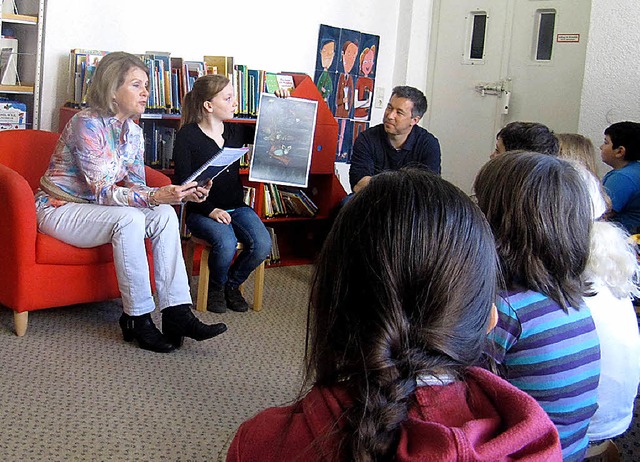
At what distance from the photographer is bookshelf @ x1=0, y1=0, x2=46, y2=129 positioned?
3.93 meters

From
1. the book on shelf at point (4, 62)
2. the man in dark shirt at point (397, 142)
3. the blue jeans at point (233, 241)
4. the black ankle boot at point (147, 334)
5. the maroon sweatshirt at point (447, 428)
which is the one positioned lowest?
the black ankle boot at point (147, 334)

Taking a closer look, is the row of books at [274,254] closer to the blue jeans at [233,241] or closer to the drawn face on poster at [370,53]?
the blue jeans at [233,241]

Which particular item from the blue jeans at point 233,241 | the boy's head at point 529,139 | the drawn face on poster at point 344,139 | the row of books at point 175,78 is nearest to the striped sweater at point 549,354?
the boy's head at point 529,139

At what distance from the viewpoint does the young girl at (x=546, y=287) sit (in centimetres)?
146

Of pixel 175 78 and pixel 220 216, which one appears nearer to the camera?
pixel 220 216

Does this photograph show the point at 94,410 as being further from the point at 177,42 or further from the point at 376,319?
the point at 177,42

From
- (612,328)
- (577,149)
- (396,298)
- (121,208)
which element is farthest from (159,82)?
(396,298)

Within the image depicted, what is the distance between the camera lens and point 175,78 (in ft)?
13.7

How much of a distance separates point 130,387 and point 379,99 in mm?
3571

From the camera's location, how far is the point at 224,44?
4.78 metres

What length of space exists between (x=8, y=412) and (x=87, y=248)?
35.2 inches

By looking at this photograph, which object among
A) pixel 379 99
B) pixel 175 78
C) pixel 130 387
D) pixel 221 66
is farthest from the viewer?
pixel 379 99

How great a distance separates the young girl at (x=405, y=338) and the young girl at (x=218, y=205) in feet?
9.12

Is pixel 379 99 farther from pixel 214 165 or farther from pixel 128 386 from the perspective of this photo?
pixel 128 386
